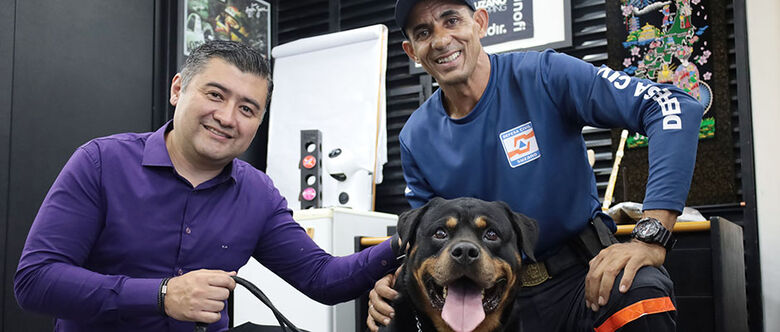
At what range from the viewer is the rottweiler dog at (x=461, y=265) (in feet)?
5.11

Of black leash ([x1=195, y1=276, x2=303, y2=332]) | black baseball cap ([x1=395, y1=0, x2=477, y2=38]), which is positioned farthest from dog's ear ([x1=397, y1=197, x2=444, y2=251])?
black baseball cap ([x1=395, y1=0, x2=477, y2=38])

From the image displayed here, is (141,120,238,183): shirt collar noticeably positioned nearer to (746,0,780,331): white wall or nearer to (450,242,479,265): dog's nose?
(450,242,479,265): dog's nose

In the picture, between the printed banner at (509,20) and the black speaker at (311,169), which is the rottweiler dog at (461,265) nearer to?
the black speaker at (311,169)

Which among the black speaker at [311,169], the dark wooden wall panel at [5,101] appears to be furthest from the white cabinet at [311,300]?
the dark wooden wall panel at [5,101]

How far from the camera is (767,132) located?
2850mm

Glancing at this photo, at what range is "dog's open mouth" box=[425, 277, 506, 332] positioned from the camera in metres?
1.54

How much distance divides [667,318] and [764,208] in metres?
1.72

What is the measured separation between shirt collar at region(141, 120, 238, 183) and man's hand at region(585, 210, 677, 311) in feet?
3.16

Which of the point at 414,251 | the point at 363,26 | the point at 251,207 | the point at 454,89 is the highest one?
the point at 363,26

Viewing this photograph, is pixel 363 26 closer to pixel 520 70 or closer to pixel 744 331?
pixel 520 70

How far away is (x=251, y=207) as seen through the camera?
70.2 inches

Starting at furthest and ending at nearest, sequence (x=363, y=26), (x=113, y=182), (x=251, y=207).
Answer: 1. (x=363, y=26)
2. (x=251, y=207)
3. (x=113, y=182)

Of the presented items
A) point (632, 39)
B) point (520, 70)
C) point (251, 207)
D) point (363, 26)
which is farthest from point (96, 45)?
point (632, 39)

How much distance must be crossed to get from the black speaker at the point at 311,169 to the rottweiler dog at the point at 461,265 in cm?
188
